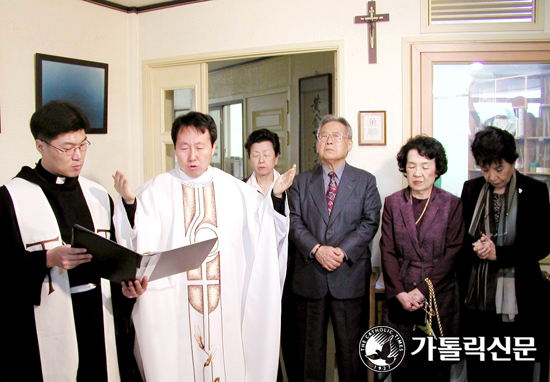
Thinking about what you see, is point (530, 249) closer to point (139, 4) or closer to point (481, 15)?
point (481, 15)

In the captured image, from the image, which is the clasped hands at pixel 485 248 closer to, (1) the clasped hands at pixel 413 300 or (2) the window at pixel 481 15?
(1) the clasped hands at pixel 413 300

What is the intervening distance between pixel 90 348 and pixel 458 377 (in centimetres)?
197

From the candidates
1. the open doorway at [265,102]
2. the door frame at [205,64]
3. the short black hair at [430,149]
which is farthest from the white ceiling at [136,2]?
the short black hair at [430,149]

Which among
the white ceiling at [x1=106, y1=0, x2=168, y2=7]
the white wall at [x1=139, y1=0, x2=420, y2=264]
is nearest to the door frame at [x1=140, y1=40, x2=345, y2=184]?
the white wall at [x1=139, y1=0, x2=420, y2=264]

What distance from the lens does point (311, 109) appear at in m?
5.47

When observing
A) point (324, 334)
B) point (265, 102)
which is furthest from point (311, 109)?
point (324, 334)

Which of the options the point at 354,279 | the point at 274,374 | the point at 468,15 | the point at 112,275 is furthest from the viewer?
the point at 468,15

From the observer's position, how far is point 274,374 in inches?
93.9

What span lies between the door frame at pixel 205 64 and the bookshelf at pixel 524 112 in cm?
94

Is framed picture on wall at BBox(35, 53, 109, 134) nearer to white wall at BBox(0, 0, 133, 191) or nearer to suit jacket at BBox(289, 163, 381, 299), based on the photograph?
white wall at BBox(0, 0, 133, 191)

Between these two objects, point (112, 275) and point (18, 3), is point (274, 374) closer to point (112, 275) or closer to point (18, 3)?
point (112, 275)

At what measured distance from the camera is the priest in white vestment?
84.4 inches

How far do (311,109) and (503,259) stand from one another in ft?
11.2

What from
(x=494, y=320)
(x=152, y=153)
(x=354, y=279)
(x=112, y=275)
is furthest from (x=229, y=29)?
(x=494, y=320)
